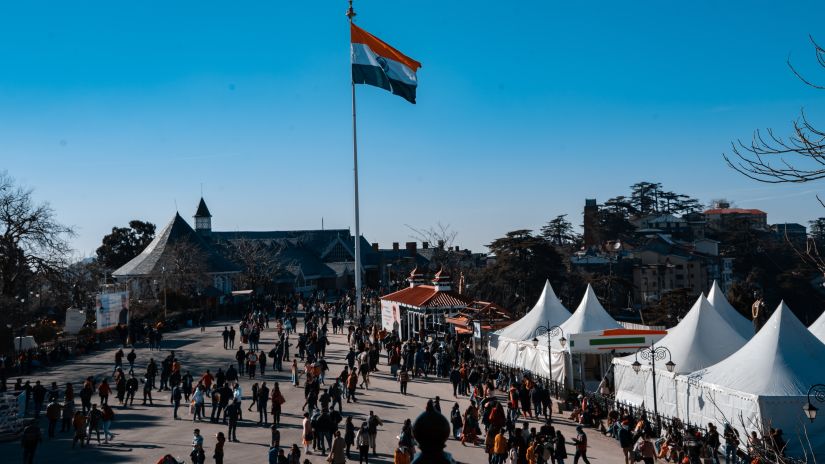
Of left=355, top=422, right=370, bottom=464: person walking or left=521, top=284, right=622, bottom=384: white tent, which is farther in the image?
left=521, top=284, right=622, bottom=384: white tent

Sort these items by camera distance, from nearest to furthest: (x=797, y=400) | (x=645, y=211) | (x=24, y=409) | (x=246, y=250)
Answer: (x=797, y=400)
(x=24, y=409)
(x=246, y=250)
(x=645, y=211)

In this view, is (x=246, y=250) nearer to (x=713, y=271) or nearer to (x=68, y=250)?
(x=68, y=250)

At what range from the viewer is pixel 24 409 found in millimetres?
19844

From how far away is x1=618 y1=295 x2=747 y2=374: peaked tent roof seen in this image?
66.6ft

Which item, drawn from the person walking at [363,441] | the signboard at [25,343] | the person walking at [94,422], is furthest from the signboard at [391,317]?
the person walking at [363,441]

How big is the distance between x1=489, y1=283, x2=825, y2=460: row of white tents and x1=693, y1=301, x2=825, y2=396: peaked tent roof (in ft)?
0.08

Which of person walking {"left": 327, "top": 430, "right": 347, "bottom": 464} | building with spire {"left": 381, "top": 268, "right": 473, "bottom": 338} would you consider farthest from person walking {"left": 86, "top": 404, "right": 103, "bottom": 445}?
building with spire {"left": 381, "top": 268, "right": 473, "bottom": 338}

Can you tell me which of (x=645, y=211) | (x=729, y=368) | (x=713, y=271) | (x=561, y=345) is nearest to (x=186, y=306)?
(x=561, y=345)

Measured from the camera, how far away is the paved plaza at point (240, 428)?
15961 mm

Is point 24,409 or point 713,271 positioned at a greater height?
point 713,271

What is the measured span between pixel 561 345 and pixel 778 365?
7.89 m

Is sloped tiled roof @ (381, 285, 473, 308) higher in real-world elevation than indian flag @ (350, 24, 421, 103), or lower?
lower

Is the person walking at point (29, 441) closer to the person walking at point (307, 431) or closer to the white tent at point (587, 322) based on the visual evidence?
the person walking at point (307, 431)

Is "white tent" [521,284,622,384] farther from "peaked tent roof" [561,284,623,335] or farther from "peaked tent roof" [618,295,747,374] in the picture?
"peaked tent roof" [618,295,747,374]
